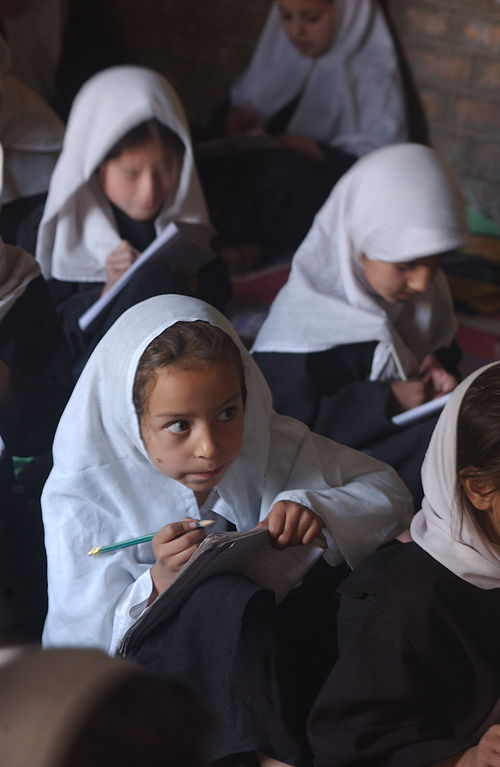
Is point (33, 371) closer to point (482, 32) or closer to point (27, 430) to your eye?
point (27, 430)

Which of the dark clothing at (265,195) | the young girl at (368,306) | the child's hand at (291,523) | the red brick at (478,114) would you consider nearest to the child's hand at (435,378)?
the young girl at (368,306)

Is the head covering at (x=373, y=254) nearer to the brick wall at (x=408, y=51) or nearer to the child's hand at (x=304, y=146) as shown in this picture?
the child's hand at (x=304, y=146)

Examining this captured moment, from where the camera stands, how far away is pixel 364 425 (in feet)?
6.83

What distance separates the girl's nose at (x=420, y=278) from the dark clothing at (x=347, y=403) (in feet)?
0.57

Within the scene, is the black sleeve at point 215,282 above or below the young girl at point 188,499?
below

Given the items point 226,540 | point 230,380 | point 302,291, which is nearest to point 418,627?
point 226,540

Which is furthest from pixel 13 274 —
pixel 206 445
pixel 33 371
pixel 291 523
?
pixel 291 523

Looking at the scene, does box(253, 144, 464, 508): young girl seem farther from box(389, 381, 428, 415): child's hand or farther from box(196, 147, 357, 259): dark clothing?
box(196, 147, 357, 259): dark clothing

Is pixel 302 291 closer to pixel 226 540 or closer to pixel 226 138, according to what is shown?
pixel 226 540

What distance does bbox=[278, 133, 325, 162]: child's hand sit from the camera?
3.84 m

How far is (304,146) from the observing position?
3.87 m

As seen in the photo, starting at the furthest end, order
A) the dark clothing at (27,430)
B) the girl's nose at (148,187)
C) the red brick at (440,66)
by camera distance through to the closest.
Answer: the red brick at (440,66)
the girl's nose at (148,187)
the dark clothing at (27,430)

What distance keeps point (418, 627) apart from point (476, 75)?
124 inches

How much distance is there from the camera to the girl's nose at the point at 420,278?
2.18m
